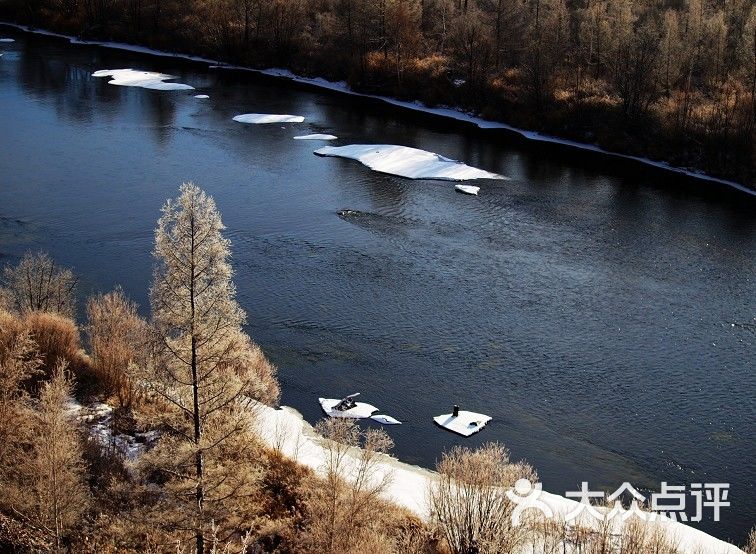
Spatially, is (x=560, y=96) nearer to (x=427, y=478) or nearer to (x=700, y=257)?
(x=700, y=257)

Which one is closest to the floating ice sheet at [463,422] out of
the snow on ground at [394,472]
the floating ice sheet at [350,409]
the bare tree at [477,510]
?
the floating ice sheet at [350,409]

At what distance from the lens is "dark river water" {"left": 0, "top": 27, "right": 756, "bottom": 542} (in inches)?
963

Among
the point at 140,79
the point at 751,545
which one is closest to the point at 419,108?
the point at 140,79

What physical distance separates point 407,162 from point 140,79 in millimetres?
26947

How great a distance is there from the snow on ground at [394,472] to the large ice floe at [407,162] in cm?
2398

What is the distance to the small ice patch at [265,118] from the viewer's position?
5469 centimetres

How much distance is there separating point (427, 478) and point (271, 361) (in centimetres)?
755

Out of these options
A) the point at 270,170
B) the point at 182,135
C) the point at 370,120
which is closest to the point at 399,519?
the point at 270,170

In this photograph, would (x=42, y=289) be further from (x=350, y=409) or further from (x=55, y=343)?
(x=350, y=409)

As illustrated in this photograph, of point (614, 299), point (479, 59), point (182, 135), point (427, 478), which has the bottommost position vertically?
point (427, 478)

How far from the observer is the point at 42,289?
27859mm

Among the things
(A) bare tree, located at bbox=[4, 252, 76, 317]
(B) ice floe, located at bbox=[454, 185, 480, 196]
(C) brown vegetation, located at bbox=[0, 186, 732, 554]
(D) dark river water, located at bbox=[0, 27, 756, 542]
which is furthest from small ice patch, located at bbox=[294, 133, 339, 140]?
(C) brown vegetation, located at bbox=[0, 186, 732, 554]

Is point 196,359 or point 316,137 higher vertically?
point 316,137

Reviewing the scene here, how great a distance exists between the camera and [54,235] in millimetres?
35500
